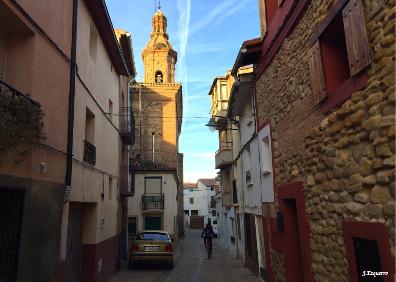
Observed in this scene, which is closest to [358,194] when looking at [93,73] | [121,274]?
[93,73]

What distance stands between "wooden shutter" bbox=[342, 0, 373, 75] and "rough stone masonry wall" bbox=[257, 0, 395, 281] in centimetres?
8

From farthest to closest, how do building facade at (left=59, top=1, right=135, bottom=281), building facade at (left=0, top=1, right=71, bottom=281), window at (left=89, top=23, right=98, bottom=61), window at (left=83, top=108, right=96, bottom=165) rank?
window at (left=89, top=23, right=98, bottom=61) < window at (left=83, top=108, right=96, bottom=165) < building facade at (left=59, top=1, right=135, bottom=281) < building facade at (left=0, top=1, right=71, bottom=281)

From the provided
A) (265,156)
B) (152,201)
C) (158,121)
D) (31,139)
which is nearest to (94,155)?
(265,156)

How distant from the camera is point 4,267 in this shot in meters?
5.40

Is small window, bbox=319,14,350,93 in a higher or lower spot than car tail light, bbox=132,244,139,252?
higher

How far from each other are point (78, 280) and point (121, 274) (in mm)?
4072

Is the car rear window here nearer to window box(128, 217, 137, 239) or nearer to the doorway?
the doorway

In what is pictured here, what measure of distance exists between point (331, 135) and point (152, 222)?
22120mm

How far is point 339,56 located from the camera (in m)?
5.95

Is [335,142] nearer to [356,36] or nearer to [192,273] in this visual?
[356,36]

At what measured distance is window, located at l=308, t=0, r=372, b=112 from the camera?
179 inches

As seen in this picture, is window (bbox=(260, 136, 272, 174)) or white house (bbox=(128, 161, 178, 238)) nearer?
window (bbox=(260, 136, 272, 174))

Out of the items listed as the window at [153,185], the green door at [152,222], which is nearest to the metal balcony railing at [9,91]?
the window at [153,185]

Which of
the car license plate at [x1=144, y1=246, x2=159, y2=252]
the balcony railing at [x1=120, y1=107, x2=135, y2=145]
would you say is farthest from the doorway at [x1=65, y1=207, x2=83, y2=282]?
the balcony railing at [x1=120, y1=107, x2=135, y2=145]
